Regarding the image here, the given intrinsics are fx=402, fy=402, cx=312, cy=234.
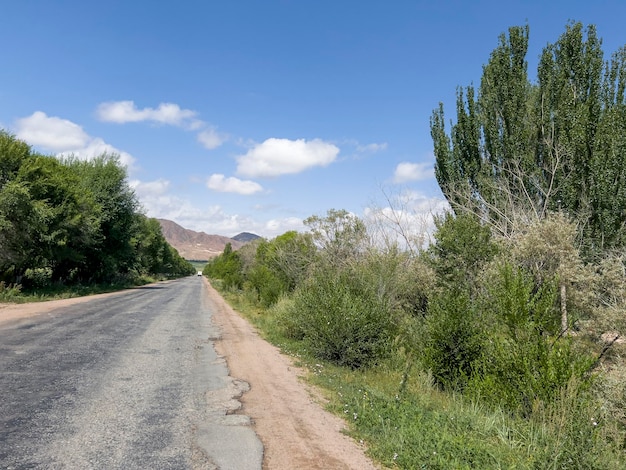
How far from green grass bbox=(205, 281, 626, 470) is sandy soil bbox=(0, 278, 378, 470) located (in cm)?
30

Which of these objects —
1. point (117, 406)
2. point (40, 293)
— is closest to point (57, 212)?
point (40, 293)

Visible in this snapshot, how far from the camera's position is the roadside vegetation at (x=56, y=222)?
21.8m

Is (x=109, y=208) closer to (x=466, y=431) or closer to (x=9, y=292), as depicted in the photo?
(x=9, y=292)

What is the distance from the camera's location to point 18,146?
23.6 meters

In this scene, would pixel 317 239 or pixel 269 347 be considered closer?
pixel 269 347

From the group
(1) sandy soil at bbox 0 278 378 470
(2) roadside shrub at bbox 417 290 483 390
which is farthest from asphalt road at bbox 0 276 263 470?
(2) roadside shrub at bbox 417 290 483 390

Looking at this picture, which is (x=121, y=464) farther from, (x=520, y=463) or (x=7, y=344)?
(x=7, y=344)

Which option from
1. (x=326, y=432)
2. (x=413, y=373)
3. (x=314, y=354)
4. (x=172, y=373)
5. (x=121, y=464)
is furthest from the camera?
(x=314, y=354)

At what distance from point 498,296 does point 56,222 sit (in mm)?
27098

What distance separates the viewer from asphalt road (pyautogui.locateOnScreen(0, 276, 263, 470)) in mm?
4152

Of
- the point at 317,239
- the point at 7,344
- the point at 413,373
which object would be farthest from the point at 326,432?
the point at 317,239

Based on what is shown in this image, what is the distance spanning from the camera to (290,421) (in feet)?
18.7

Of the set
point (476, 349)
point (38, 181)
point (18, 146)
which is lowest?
point (476, 349)

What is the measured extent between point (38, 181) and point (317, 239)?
1678cm
